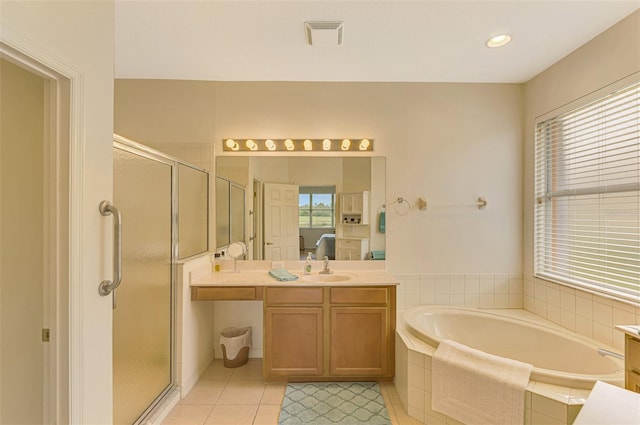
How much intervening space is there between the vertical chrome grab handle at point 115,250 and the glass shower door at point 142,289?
359 millimetres

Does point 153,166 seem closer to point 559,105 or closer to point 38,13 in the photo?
point 38,13

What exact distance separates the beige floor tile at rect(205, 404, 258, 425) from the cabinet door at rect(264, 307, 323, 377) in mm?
281

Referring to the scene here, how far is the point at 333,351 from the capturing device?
7.55ft

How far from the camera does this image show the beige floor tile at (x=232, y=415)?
1942 millimetres

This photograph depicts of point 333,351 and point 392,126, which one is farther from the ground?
point 392,126

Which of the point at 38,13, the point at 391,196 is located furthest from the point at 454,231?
the point at 38,13

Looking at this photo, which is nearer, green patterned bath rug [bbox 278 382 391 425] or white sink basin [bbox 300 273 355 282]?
green patterned bath rug [bbox 278 382 391 425]

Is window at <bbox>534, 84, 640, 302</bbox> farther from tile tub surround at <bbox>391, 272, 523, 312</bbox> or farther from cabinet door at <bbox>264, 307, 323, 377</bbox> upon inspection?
cabinet door at <bbox>264, 307, 323, 377</bbox>

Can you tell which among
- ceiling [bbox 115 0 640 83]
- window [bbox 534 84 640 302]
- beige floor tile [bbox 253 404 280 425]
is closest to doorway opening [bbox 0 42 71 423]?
ceiling [bbox 115 0 640 83]

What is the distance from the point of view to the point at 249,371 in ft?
8.42

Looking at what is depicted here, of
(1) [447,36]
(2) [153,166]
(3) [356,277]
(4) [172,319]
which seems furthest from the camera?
(3) [356,277]

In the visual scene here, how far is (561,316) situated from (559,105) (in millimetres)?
1667

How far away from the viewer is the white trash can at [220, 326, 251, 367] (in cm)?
260

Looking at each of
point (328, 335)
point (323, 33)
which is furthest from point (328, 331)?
point (323, 33)
